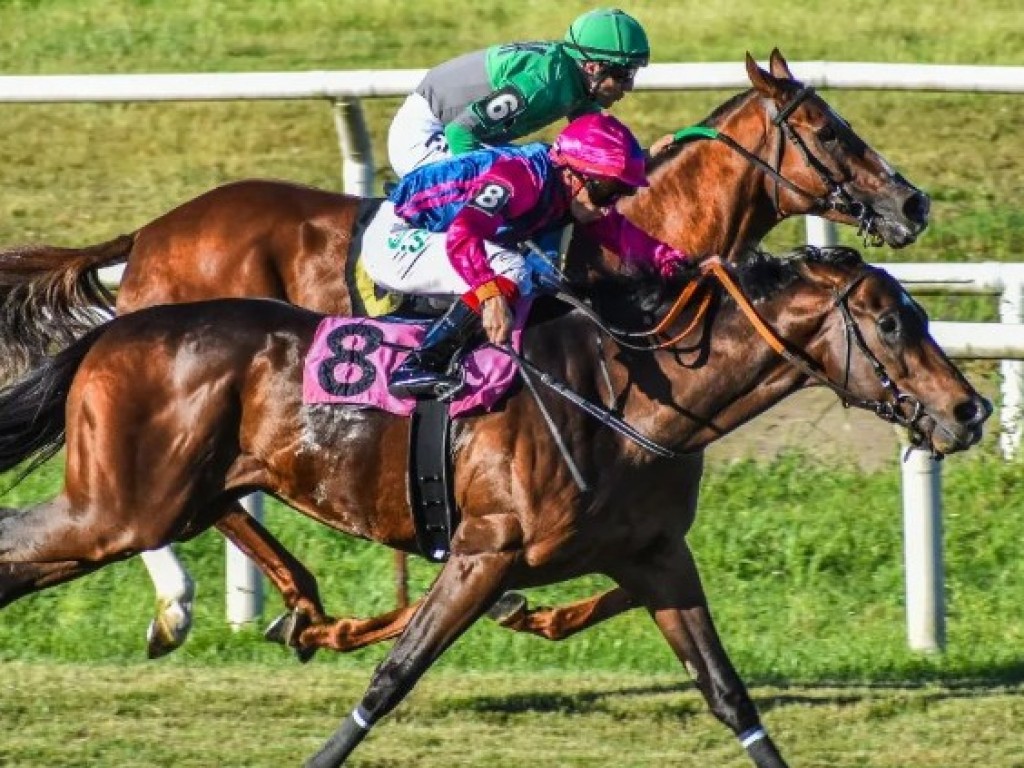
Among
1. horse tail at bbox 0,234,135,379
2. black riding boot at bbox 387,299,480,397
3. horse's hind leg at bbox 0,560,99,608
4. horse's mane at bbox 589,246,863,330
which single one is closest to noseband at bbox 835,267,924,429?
horse's mane at bbox 589,246,863,330

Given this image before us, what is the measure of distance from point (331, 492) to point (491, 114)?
1.48 m

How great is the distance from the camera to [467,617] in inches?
265

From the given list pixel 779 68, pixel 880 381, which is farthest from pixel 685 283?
pixel 779 68

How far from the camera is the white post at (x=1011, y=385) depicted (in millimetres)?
9234

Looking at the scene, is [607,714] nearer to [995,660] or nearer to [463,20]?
[995,660]

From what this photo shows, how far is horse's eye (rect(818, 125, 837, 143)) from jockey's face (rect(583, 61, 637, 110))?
72cm

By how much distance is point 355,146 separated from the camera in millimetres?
8961

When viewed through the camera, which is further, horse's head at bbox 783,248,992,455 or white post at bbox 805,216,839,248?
white post at bbox 805,216,839,248

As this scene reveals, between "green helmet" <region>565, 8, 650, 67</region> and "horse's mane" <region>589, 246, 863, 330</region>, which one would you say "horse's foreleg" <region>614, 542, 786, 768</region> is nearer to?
"horse's mane" <region>589, 246, 863, 330</region>

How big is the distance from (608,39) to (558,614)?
5.77ft

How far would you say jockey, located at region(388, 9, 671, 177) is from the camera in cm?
792

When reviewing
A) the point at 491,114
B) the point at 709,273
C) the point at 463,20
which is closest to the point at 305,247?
the point at 491,114

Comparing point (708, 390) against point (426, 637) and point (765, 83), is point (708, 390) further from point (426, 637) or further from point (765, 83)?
Answer: point (765, 83)

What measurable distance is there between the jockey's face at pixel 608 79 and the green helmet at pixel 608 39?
2 centimetres
